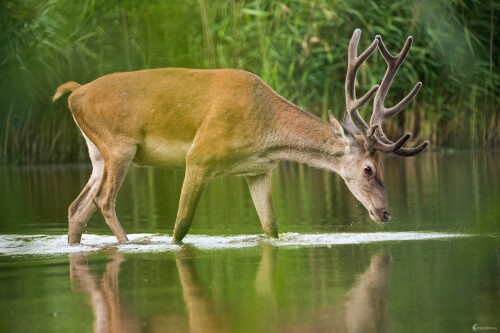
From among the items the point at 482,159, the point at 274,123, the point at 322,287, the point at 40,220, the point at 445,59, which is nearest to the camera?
the point at 322,287

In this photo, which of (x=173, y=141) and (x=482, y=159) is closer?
(x=173, y=141)

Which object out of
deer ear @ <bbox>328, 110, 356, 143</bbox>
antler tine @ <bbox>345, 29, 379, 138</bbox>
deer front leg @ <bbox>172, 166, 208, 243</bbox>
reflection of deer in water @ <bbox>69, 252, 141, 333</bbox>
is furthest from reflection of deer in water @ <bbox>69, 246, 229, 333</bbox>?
antler tine @ <bbox>345, 29, 379, 138</bbox>

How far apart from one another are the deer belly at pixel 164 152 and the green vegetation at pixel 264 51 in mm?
8295

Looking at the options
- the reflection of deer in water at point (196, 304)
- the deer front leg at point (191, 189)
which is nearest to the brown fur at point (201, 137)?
the deer front leg at point (191, 189)

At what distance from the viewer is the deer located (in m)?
10.7

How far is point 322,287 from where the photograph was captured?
24.2 feet

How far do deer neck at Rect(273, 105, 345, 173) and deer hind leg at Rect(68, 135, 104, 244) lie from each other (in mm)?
1544

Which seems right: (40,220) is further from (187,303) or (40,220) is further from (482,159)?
(482,159)

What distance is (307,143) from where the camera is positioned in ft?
35.7

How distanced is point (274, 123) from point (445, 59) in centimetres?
1018

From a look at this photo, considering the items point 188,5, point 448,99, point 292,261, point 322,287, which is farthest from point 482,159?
point 322,287

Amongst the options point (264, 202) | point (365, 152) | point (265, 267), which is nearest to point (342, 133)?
point (365, 152)

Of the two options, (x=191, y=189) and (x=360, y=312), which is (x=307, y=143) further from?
(x=360, y=312)

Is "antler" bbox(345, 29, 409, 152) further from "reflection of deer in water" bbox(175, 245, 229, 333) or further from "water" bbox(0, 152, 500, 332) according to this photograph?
"reflection of deer in water" bbox(175, 245, 229, 333)
